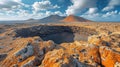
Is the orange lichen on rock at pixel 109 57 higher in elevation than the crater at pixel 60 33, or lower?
higher

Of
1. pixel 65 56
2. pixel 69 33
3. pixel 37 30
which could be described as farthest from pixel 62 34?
pixel 65 56

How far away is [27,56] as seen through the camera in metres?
25.7

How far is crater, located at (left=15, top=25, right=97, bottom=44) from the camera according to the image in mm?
84500

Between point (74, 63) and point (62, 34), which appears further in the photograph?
point (62, 34)

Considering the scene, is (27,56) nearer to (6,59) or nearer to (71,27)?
(6,59)

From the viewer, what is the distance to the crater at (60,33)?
8450 cm

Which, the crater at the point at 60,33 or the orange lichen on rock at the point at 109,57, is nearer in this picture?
the orange lichen on rock at the point at 109,57

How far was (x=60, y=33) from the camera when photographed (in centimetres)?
9569

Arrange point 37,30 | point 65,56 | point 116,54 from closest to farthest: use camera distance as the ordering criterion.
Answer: point 65,56 < point 116,54 < point 37,30

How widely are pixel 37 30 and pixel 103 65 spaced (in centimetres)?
6616

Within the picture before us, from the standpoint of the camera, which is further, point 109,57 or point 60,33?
point 60,33

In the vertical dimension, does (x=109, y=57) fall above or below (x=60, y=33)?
above

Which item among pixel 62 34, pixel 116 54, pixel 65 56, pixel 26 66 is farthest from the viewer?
pixel 62 34

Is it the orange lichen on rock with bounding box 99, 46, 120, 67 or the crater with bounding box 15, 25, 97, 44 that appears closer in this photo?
the orange lichen on rock with bounding box 99, 46, 120, 67
